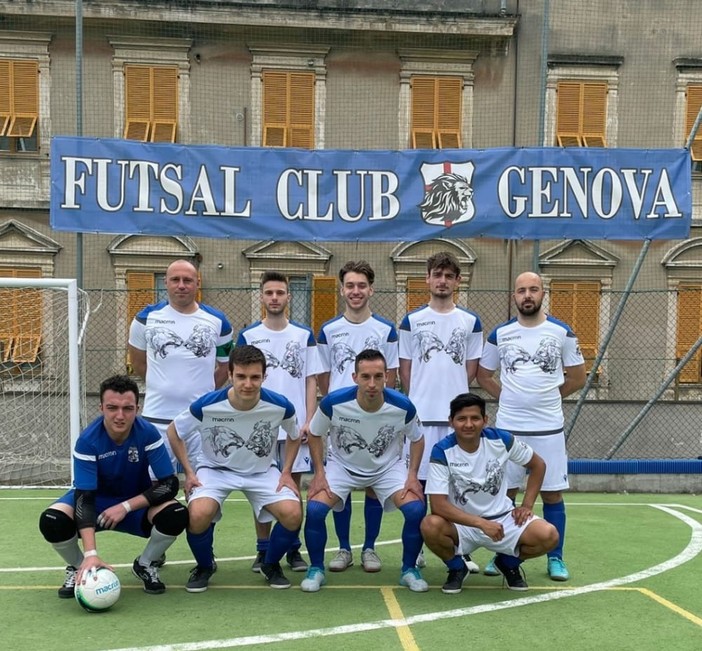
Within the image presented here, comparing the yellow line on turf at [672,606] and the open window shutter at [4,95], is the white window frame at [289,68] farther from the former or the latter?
the yellow line on turf at [672,606]

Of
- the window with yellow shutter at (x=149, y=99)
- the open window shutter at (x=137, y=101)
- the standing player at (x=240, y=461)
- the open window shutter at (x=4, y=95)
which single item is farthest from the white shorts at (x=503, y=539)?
the open window shutter at (x=4, y=95)

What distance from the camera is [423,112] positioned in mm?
14180

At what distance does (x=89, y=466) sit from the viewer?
13.4 feet

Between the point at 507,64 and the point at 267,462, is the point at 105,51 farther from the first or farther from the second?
the point at 267,462

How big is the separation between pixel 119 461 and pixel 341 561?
1.53m

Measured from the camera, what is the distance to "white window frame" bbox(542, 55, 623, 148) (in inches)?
560

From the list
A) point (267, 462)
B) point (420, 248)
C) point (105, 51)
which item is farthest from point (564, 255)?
point (267, 462)

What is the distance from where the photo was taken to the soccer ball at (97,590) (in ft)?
12.6

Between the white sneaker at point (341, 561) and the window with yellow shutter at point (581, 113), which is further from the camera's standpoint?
the window with yellow shutter at point (581, 113)

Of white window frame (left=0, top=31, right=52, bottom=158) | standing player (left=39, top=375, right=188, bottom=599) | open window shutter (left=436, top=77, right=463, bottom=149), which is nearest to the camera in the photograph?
standing player (left=39, top=375, right=188, bottom=599)

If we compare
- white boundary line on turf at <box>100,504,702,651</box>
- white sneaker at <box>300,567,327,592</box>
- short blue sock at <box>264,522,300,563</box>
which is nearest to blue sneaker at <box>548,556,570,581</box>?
white boundary line on turf at <box>100,504,702,651</box>

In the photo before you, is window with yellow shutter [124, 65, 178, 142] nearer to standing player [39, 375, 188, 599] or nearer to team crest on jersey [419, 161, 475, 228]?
team crest on jersey [419, 161, 475, 228]

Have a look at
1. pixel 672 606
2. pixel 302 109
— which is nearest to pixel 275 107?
Result: pixel 302 109

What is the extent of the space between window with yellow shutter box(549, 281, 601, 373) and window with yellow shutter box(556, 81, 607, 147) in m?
2.88
